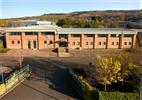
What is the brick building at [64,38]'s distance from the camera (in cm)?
4509

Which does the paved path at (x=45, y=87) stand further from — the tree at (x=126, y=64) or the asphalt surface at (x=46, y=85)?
the tree at (x=126, y=64)

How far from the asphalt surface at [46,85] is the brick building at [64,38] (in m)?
11.0

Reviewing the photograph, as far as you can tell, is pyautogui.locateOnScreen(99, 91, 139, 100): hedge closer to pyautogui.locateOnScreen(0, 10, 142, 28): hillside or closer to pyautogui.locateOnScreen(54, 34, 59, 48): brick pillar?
pyautogui.locateOnScreen(0, 10, 142, 28): hillside

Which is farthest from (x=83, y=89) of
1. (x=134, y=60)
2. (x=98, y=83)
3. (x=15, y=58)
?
(x=15, y=58)

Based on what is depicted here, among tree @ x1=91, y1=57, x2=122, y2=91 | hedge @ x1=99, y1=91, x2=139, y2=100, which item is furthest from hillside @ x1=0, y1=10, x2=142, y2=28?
hedge @ x1=99, y1=91, x2=139, y2=100

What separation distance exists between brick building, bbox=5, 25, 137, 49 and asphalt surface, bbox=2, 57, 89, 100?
11.0m

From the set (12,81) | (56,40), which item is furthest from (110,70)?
(56,40)

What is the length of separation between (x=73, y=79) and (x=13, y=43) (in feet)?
77.1

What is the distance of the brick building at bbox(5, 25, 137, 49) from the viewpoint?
148 feet

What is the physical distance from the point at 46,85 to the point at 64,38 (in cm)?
2223

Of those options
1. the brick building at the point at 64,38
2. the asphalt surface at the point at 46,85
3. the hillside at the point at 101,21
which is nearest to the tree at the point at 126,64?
the asphalt surface at the point at 46,85

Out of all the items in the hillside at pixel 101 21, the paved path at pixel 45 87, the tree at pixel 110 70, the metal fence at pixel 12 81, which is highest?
the hillside at pixel 101 21

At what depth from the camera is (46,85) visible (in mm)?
24609

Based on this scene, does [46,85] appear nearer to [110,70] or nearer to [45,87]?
[45,87]
